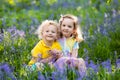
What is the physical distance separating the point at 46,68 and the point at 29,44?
164 cm

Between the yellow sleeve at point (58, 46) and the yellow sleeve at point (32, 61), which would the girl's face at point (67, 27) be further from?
the yellow sleeve at point (32, 61)

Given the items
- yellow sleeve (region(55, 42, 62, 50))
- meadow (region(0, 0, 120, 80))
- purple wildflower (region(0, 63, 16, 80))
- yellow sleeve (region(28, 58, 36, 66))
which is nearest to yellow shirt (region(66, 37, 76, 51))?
yellow sleeve (region(55, 42, 62, 50))

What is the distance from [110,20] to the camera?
24.1ft

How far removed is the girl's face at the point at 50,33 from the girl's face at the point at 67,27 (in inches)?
4.5

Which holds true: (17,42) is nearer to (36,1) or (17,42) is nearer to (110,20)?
(110,20)

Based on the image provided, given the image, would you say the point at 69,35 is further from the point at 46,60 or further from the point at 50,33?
the point at 46,60

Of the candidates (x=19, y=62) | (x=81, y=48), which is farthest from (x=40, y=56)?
(x=81, y=48)

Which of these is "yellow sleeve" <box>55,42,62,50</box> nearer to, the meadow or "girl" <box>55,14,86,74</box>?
"girl" <box>55,14,86,74</box>

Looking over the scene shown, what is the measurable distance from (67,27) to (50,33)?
Answer: 0.25 m

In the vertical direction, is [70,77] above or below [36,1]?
below

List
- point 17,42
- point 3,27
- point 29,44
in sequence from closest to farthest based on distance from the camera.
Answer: point 17,42
point 29,44
point 3,27

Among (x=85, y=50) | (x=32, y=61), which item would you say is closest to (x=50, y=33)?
(x=32, y=61)

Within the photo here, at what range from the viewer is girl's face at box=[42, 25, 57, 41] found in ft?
16.8

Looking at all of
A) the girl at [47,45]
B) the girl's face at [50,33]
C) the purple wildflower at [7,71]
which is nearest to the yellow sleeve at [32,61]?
the girl at [47,45]
